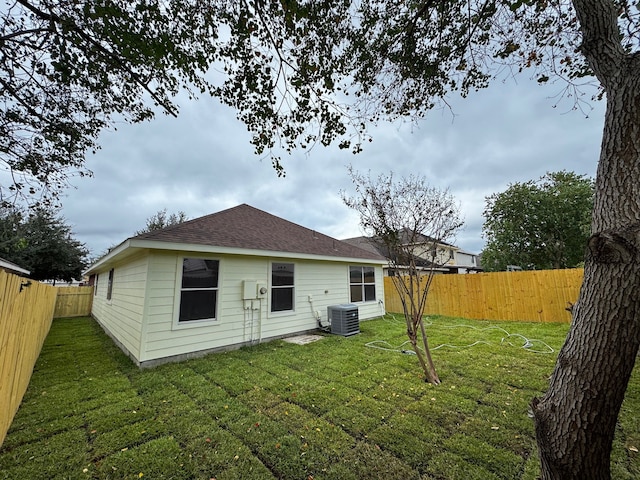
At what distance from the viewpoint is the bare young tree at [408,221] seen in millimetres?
4230

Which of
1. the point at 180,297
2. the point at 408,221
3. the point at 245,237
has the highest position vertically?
the point at 245,237

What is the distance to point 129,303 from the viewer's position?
6.04 m

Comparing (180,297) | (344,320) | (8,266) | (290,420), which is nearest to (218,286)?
(180,297)

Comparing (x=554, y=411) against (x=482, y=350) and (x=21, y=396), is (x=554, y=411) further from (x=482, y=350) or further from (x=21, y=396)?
(x=21, y=396)

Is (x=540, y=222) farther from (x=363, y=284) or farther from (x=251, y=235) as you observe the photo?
(x=251, y=235)

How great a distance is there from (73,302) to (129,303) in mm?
10614

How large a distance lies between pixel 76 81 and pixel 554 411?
21.3ft

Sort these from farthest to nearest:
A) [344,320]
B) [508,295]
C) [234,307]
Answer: [508,295]
[344,320]
[234,307]

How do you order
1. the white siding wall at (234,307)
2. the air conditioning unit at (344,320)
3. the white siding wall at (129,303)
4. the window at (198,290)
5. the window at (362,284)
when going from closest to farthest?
the white siding wall at (234,307) < the white siding wall at (129,303) < the window at (198,290) < the air conditioning unit at (344,320) < the window at (362,284)

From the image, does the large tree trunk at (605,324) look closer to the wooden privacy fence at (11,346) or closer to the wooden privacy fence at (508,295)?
the wooden privacy fence at (11,346)

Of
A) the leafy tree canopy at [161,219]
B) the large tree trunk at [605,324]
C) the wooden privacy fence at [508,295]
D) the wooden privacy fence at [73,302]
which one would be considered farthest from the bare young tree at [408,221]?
the leafy tree canopy at [161,219]

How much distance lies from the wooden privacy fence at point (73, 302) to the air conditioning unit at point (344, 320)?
13677mm

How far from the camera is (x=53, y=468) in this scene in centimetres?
231

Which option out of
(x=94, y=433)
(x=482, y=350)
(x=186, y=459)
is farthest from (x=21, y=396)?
(x=482, y=350)
